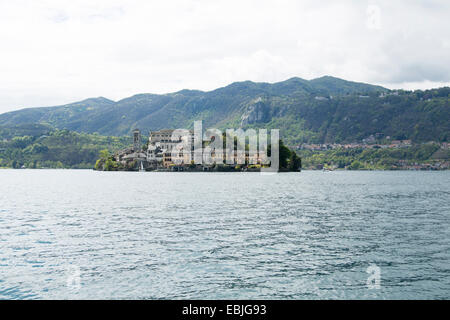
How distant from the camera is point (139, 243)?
28.8 metres

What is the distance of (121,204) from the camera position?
57406 mm

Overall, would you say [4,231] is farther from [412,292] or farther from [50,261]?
[412,292]

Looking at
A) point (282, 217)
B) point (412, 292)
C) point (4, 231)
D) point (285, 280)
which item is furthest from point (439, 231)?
point (4, 231)

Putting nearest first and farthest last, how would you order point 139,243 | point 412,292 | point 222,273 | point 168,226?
point 412,292 < point 222,273 < point 139,243 < point 168,226

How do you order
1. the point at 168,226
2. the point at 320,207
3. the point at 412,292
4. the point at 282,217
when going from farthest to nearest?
1. the point at 320,207
2. the point at 282,217
3. the point at 168,226
4. the point at 412,292

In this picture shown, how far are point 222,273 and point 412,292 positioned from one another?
29.4 ft

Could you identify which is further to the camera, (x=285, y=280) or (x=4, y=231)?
(x=4, y=231)

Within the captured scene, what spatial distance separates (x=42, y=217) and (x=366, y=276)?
3610 centimetres

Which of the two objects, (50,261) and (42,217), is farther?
(42,217)

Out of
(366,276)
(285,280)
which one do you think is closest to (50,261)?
(285,280)
